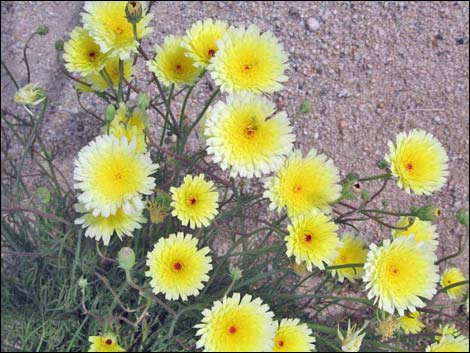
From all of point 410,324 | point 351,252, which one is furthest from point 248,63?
point 410,324

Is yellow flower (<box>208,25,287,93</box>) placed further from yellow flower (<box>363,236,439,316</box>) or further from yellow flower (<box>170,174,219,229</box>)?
yellow flower (<box>363,236,439,316</box>)

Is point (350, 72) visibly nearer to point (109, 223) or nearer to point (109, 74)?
point (109, 74)

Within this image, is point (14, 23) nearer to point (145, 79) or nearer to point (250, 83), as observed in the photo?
point (145, 79)

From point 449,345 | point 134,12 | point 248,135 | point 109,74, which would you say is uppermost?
point 109,74

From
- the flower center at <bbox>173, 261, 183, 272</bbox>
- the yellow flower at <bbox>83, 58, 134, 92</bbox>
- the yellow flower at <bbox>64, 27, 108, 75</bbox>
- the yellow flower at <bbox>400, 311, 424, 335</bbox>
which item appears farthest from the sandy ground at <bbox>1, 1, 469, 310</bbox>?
the flower center at <bbox>173, 261, 183, 272</bbox>

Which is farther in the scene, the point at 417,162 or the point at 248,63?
the point at 417,162

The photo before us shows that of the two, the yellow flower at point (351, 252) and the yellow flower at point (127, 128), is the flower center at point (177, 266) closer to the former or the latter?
the yellow flower at point (127, 128)

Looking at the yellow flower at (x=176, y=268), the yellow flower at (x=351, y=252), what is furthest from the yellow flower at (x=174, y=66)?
the yellow flower at (x=351, y=252)
